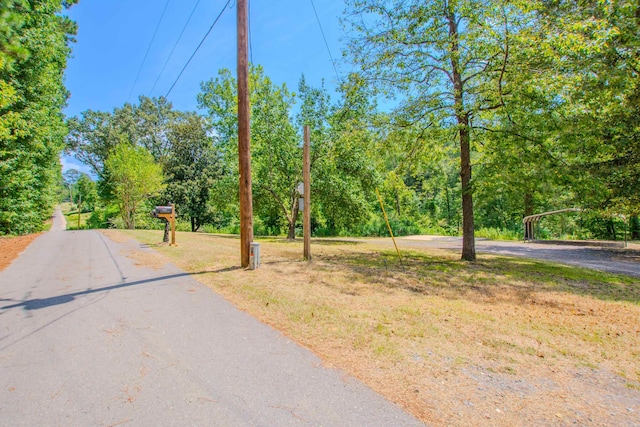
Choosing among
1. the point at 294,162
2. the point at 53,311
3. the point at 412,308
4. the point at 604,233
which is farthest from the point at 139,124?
the point at 604,233

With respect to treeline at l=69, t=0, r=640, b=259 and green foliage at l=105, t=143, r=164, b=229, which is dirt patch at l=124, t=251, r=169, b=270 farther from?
green foliage at l=105, t=143, r=164, b=229

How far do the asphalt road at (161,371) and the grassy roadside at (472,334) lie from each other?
0.37m

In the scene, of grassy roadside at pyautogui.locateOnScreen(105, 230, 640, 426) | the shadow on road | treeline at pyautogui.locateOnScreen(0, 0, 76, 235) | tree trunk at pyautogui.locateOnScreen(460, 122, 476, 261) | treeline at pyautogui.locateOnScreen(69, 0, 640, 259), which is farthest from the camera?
treeline at pyautogui.locateOnScreen(0, 0, 76, 235)

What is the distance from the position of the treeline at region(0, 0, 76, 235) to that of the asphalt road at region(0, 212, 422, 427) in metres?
9.66

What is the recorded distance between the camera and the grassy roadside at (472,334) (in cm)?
242

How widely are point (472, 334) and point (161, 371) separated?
10.8 feet

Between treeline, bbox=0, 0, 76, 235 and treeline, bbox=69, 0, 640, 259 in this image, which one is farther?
treeline, bbox=0, 0, 76, 235

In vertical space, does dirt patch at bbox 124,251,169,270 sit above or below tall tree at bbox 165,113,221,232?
below

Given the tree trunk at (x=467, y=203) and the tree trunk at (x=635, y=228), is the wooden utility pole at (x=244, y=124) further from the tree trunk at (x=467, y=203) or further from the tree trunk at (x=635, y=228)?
the tree trunk at (x=635, y=228)

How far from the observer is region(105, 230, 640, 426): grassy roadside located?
242cm

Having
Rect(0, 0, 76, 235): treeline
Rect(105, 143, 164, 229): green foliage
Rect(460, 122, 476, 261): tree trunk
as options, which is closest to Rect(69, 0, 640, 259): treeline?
Rect(460, 122, 476, 261): tree trunk

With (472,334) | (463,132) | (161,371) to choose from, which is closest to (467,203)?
(463,132)

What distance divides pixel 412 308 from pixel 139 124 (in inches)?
1649

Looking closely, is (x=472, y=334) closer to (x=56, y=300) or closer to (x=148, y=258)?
(x=56, y=300)
